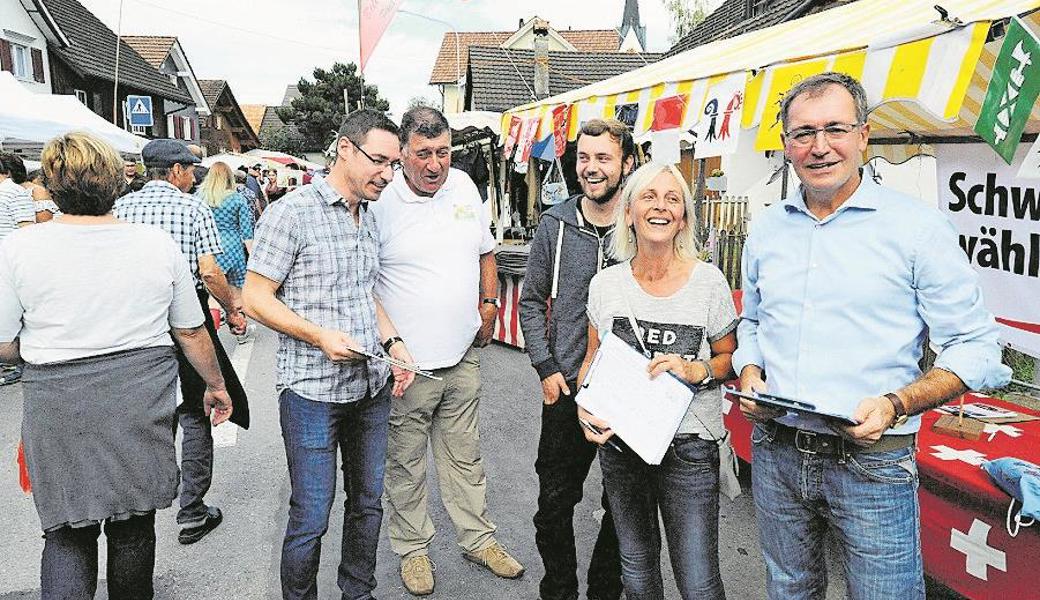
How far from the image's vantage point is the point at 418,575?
3.21 metres

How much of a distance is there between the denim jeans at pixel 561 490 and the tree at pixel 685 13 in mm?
31878

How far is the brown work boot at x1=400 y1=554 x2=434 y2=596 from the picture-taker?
318 cm

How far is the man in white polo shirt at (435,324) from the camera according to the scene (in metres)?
3.09

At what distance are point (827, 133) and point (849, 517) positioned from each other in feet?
3.36

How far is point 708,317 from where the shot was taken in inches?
89.9

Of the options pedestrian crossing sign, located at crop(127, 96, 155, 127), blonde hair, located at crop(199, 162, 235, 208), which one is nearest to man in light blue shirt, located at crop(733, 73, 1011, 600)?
blonde hair, located at crop(199, 162, 235, 208)

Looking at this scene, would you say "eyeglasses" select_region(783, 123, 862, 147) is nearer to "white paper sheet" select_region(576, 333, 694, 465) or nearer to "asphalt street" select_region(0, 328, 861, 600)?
"white paper sheet" select_region(576, 333, 694, 465)

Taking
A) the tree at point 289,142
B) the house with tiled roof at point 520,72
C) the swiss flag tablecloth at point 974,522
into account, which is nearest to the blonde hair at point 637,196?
the swiss flag tablecloth at point 974,522

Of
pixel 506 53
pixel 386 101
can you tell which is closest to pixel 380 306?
pixel 506 53

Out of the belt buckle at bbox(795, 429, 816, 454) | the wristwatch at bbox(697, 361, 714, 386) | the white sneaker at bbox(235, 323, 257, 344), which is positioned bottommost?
the white sneaker at bbox(235, 323, 257, 344)

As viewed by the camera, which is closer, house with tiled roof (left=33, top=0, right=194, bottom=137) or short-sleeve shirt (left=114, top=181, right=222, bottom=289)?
short-sleeve shirt (left=114, top=181, right=222, bottom=289)

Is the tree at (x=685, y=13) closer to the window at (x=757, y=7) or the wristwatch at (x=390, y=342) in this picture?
the window at (x=757, y=7)

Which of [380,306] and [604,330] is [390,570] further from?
[604,330]

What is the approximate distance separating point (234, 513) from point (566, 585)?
2.15m
